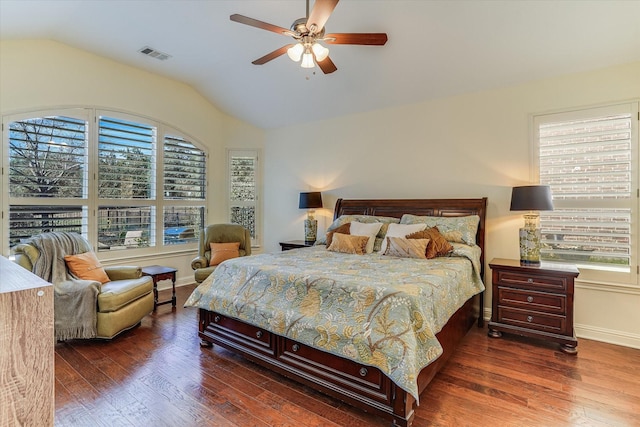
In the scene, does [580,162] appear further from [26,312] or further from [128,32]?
[128,32]

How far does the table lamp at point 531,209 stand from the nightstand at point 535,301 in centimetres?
13

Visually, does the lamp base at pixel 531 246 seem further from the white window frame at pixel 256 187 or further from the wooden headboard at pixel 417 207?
the white window frame at pixel 256 187

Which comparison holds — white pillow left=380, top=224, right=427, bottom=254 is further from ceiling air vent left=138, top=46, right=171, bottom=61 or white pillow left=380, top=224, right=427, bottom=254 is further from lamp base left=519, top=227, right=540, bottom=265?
ceiling air vent left=138, top=46, right=171, bottom=61

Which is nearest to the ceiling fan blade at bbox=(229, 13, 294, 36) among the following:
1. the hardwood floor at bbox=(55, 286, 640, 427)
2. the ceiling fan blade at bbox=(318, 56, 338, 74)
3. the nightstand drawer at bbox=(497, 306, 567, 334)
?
the ceiling fan blade at bbox=(318, 56, 338, 74)

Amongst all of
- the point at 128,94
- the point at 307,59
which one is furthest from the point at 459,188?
the point at 128,94

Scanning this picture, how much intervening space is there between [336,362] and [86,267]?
9.58 ft

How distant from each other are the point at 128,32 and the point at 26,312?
420 cm

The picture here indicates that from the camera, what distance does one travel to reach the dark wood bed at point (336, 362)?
1.93 m

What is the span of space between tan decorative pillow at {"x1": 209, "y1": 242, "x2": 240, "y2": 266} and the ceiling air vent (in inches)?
105

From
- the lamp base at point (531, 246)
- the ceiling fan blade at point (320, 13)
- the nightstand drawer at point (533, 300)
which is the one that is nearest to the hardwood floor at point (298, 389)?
the nightstand drawer at point (533, 300)

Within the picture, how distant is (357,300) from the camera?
2.12 metres

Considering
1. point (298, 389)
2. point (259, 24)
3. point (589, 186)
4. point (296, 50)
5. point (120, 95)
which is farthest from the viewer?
point (120, 95)

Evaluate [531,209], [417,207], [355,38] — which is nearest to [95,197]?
[355,38]

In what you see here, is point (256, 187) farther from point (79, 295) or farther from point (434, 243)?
point (434, 243)
